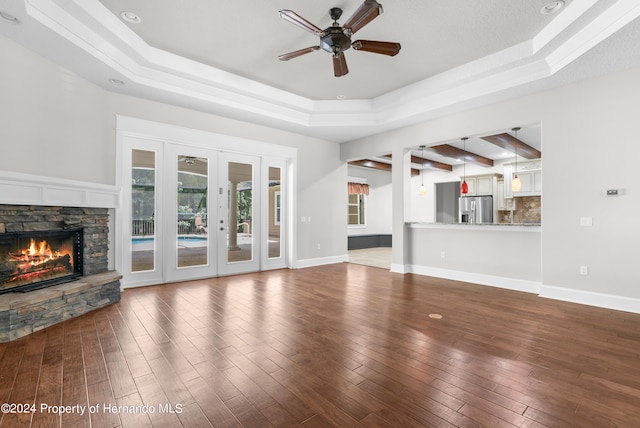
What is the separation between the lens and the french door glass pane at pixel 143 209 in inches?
182

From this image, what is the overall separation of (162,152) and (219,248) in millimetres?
1867

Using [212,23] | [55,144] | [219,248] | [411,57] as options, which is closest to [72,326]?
[55,144]

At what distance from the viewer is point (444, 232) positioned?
5.50m

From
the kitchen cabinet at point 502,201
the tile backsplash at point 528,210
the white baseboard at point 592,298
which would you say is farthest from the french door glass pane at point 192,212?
the tile backsplash at point 528,210

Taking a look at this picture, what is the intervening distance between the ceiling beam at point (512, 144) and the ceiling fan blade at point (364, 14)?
447 centimetres

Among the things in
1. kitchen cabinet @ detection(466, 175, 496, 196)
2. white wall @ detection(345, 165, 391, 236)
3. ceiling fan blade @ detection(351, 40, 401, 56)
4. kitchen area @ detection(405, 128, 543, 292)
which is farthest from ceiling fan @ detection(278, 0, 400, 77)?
white wall @ detection(345, 165, 391, 236)

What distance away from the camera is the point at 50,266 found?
350cm

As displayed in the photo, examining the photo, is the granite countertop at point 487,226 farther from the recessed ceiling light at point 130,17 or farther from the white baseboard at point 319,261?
the recessed ceiling light at point 130,17

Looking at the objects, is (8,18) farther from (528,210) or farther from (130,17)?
(528,210)

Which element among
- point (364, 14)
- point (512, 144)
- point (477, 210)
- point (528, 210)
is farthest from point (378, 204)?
point (364, 14)

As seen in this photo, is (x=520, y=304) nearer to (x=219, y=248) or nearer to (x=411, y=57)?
(x=411, y=57)

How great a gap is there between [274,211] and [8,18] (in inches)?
174

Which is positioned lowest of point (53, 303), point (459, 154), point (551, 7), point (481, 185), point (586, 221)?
point (53, 303)

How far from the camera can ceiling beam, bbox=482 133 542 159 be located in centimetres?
627
